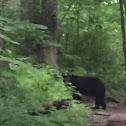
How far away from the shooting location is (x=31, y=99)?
6156 mm

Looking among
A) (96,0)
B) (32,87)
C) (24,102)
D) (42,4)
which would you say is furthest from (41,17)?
(24,102)

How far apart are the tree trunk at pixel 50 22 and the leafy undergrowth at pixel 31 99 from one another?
3681mm

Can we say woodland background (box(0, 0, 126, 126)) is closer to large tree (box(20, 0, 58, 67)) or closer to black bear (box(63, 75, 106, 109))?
large tree (box(20, 0, 58, 67))

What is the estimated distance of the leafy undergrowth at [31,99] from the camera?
5.16 meters

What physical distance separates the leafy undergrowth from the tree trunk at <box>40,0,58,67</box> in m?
3.68

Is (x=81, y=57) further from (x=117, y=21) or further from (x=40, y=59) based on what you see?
(x=40, y=59)

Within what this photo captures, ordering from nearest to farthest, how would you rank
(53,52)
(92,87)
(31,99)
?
(31,99)
(92,87)
(53,52)

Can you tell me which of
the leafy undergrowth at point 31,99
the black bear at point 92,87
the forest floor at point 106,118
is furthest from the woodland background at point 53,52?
the forest floor at point 106,118

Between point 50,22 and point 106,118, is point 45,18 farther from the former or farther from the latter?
point 106,118

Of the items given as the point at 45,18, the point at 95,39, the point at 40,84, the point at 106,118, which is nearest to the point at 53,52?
the point at 45,18

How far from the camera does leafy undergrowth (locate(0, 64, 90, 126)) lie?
16.9 feet

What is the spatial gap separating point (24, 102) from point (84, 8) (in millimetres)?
8908

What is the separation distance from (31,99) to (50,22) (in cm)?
649

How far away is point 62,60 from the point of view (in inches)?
562
